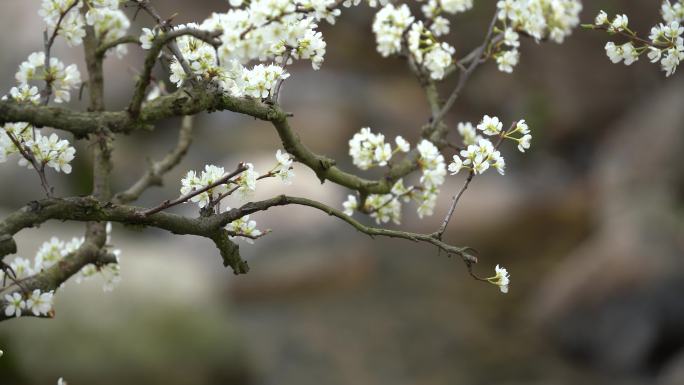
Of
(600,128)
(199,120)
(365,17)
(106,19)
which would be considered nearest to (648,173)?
(600,128)

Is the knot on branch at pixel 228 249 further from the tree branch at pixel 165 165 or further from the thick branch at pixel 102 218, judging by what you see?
the tree branch at pixel 165 165

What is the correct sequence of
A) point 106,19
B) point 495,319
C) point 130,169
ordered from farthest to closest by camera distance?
point 130,169 → point 495,319 → point 106,19

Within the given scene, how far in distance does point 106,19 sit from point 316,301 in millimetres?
7237

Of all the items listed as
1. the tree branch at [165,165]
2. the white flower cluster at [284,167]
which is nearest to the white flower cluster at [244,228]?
the white flower cluster at [284,167]

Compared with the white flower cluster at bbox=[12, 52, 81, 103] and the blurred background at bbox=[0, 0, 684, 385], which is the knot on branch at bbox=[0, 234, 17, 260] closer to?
the white flower cluster at bbox=[12, 52, 81, 103]

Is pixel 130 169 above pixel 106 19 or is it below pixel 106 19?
above

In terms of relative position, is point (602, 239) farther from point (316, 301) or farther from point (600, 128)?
point (600, 128)

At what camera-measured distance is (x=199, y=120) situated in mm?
12977

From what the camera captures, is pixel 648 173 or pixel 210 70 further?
pixel 648 173

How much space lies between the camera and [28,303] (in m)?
2.37

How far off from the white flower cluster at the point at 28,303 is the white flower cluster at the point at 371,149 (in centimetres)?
107

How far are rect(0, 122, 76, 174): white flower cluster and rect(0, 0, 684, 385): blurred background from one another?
11.6 ft

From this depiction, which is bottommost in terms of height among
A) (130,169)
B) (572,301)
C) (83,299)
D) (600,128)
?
(83,299)

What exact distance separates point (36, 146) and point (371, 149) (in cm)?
106
